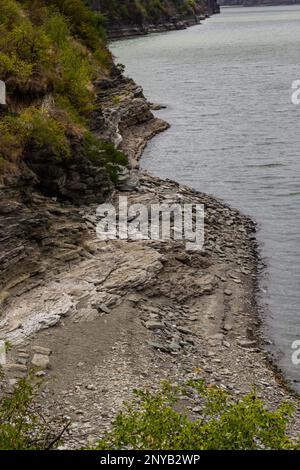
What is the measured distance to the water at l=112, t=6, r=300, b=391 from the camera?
29.9 m

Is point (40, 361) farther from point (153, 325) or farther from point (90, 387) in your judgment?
point (153, 325)

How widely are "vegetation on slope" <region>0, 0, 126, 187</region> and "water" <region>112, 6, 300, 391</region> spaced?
924 centimetres

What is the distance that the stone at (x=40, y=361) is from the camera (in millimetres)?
19264

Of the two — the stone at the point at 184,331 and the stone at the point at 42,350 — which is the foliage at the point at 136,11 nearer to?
the stone at the point at 184,331

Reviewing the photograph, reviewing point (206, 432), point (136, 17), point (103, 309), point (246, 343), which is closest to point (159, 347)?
point (103, 309)

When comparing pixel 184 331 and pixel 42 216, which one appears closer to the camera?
pixel 184 331

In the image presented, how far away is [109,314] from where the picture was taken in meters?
22.5

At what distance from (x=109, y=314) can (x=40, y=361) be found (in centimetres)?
377

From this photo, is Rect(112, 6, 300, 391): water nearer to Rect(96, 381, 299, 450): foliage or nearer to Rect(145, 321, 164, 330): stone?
Rect(145, 321, 164, 330): stone

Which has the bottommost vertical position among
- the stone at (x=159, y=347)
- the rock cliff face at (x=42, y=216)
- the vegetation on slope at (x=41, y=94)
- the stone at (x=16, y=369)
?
the stone at (x=159, y=347)

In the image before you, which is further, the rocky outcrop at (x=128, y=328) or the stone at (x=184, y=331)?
the stone at (x=184, y=331)

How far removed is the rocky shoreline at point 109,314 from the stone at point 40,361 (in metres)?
0.03

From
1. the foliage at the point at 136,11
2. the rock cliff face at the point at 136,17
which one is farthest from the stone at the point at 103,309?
the foliage at the point at 136,11
